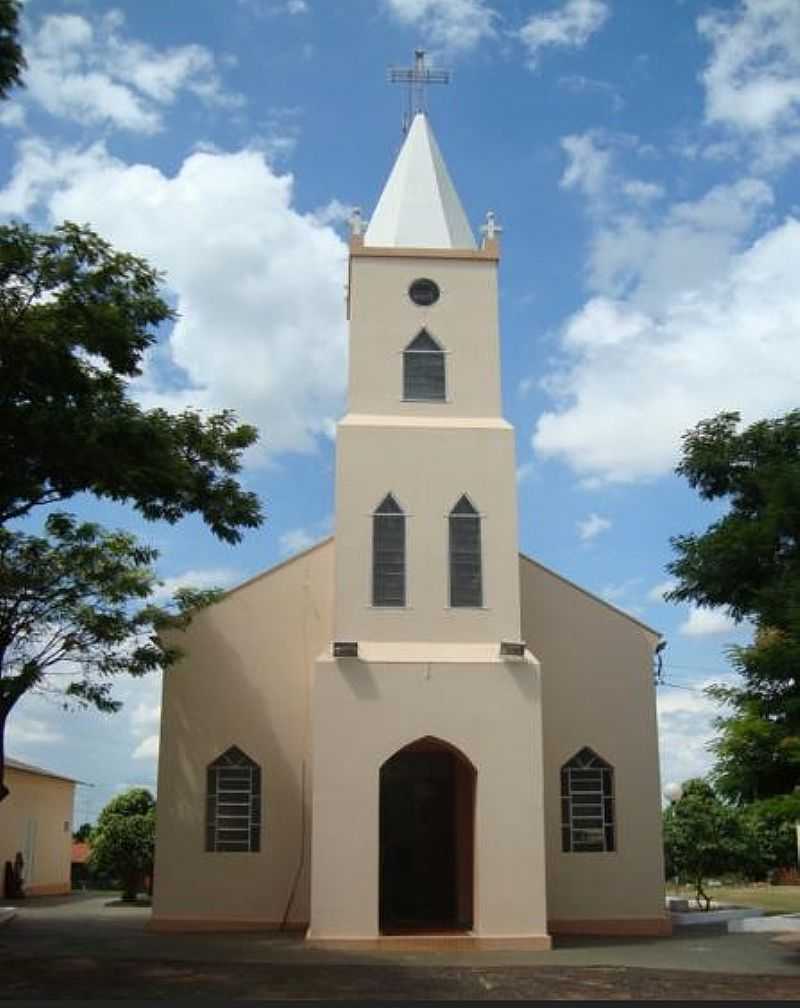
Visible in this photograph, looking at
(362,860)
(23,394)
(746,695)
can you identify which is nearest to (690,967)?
(746,695)

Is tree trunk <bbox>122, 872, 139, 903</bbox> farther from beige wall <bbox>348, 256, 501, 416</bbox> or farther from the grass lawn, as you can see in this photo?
beige wall <bbox>348, 256, 501, 416</bbox>

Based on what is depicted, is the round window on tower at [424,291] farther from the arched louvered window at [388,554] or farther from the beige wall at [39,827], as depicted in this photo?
the beige wall at [39,827]

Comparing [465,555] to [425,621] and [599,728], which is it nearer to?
[425,621]

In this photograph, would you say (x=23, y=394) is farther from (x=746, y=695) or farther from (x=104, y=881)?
(x=104, y=881)

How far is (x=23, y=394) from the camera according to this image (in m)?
13.2

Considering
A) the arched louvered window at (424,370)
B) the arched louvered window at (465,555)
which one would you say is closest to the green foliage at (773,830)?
the arched louvered window at (465,555)

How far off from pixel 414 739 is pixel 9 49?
12103 mm

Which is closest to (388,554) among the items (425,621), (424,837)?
(425,621)

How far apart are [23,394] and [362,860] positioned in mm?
8421

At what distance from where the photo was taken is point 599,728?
21141 millimetres

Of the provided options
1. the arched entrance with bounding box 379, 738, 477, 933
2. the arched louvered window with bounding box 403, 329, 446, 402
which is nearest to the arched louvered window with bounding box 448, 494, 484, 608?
the arched louvered window with bounding box 403, 329, 446, 402

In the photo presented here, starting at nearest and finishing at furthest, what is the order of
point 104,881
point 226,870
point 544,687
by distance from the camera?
point 226,870, point 544,687, point 104,881

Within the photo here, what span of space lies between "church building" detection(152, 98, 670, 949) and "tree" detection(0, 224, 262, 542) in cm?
517

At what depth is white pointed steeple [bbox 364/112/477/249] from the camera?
70.1ft
